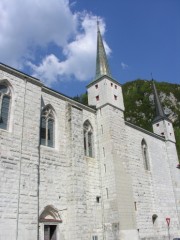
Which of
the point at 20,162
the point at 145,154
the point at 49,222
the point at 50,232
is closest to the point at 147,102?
the point at 145,154

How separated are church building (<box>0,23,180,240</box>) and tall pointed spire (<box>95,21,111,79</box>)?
108 millimetres

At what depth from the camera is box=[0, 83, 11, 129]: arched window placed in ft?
42.9

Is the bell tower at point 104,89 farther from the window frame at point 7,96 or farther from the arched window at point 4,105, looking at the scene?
the arched window at point 4,105

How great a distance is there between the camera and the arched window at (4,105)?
42.9 feet

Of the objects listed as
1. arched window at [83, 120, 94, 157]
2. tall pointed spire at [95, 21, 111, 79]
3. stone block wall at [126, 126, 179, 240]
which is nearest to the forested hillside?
stone block wall at [126, 126, 179, 240]

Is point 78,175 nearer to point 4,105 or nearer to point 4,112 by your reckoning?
point 4,112

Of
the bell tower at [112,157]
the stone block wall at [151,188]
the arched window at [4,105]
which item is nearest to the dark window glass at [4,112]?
the arched window at [4,105]

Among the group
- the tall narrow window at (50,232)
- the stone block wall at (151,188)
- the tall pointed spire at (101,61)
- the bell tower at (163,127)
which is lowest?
the tall narrow window at (50,232)

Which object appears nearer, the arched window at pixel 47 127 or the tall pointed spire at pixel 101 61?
the arched window at pixel 47 127

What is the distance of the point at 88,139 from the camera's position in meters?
18.1

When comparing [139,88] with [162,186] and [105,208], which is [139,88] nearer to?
[162,186]

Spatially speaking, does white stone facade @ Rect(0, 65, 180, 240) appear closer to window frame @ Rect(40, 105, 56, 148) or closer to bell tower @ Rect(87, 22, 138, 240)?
bell tower @ Rect(87, 22, 138, 240)

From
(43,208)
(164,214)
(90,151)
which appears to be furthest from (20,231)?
(164,214)

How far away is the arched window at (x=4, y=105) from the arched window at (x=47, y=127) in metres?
2.42
